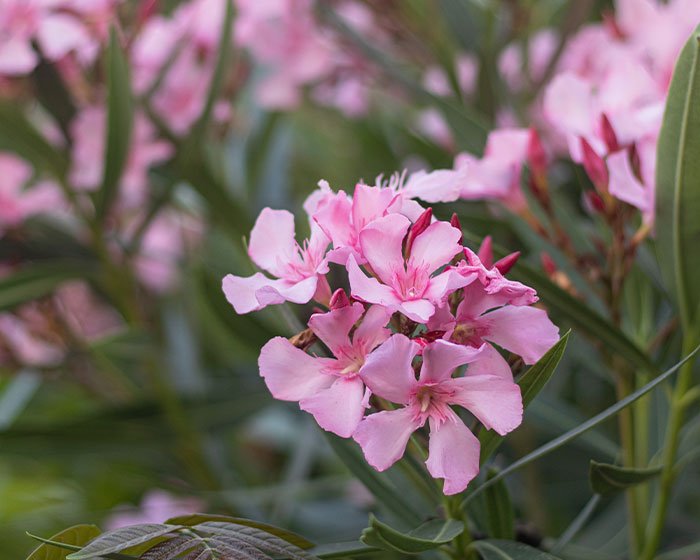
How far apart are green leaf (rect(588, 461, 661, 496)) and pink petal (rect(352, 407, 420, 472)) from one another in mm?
130

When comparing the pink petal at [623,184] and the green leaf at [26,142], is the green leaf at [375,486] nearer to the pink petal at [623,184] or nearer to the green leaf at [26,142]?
the pink petal at [623,184]

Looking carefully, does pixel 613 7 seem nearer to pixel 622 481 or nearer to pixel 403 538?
pixel 622 481

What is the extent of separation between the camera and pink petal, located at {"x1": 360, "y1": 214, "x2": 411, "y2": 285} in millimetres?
496

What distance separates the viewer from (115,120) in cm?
90

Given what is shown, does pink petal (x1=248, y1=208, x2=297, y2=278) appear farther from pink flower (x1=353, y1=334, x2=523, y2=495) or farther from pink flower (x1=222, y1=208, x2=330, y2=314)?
pink flower (x1=353, y1=334, x2=523, y2=495)

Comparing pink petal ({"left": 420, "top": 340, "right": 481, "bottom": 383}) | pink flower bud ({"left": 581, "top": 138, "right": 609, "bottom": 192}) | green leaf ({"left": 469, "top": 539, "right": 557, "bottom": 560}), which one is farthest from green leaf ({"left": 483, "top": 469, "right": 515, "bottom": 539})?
pink flower bud ({"left": 581, "top": 138, "right": 609, "bottom": 192})

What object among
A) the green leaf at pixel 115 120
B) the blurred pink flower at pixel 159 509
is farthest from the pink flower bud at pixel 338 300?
the blurred pink flower at pixel 159 509

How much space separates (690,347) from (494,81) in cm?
58

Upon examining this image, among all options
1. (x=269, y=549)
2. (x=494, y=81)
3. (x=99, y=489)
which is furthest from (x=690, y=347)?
(x=99, y=489)

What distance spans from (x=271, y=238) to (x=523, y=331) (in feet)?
0.61

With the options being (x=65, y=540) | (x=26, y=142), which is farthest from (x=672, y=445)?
(x=26, y=142)

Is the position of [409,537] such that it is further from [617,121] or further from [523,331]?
[617,121]

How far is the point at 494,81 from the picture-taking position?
1106 mm

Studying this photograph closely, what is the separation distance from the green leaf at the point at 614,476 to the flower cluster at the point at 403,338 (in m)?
0.10
